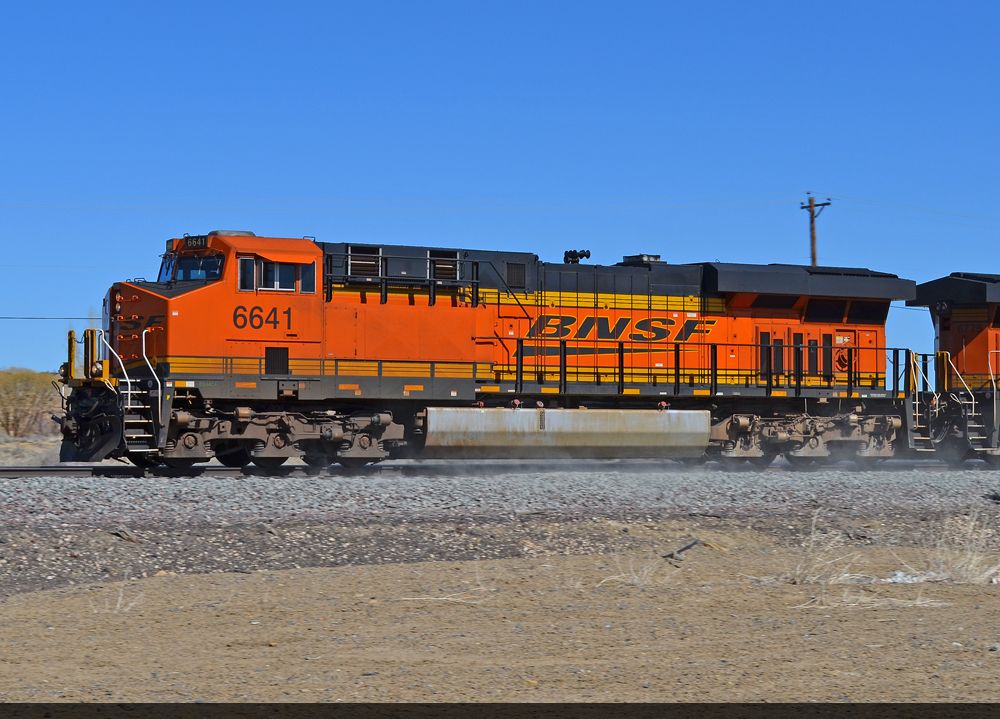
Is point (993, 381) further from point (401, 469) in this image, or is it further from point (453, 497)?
point (453, 497)

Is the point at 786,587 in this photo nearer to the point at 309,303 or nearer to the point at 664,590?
the point at 664,590

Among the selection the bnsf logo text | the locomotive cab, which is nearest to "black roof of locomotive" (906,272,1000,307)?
the locomotive cab

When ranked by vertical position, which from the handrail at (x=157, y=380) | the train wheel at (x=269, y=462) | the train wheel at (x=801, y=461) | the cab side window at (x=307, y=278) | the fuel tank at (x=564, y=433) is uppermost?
the cab side window at (x=307, y=278)

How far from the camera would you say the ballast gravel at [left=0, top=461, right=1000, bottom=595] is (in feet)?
29.1

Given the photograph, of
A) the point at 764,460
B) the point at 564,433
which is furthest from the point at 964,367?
the point at 564,433

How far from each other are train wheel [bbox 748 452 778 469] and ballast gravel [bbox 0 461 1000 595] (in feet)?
13.7

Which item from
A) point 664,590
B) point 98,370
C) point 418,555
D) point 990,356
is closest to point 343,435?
point 98,370

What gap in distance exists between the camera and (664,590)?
783 centimetres

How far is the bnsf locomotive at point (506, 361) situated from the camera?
15344 mm

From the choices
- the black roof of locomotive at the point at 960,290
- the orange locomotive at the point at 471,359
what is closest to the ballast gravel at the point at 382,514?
the orange locomotive at the point at 471,359

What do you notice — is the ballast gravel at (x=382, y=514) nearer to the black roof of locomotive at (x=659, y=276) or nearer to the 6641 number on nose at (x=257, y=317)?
the 6641 number on nose at (x=257, y=317)

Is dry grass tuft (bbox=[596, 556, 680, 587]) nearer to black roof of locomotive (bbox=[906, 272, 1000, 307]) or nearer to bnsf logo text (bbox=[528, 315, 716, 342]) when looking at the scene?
bnsf logo text (bbox=[528, 315, 716, 342])

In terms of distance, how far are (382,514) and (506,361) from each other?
7.15 meters

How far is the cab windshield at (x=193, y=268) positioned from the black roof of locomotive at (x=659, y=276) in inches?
68.1
